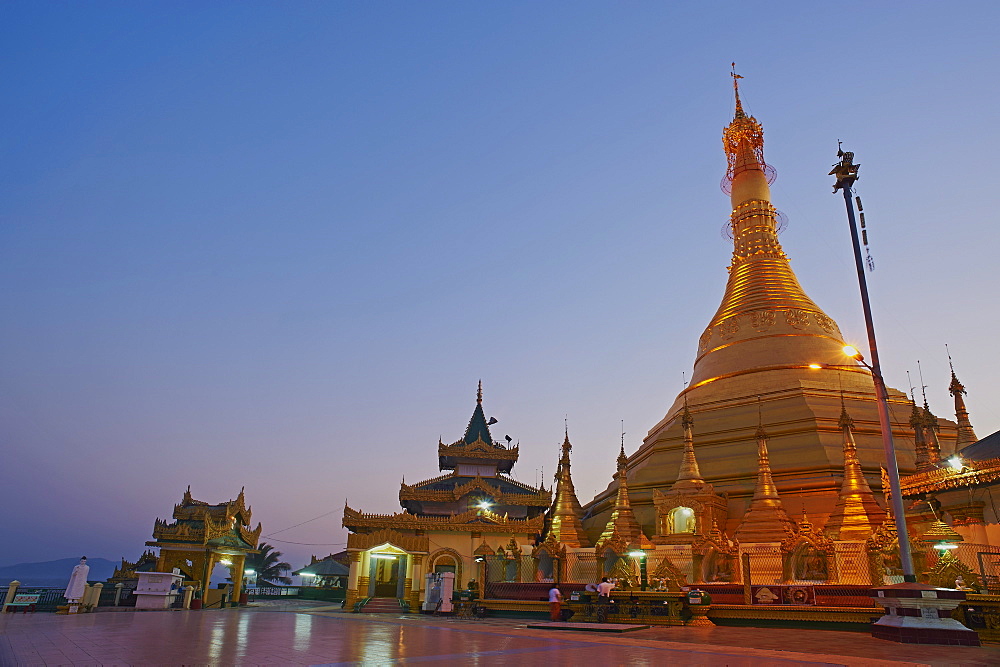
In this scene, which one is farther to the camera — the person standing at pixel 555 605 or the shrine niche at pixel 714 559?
the shrine niche at pixel 714 559

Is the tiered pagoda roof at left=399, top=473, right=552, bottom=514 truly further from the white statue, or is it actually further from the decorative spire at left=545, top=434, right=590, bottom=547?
the white statue

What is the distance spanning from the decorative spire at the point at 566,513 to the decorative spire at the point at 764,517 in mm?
7023

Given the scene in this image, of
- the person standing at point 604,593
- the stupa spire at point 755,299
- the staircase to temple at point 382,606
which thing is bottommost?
the staircase to temple at point 382,606

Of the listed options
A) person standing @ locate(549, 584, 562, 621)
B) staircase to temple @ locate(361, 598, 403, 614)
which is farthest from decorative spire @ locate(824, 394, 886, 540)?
staircase to temple @ locate(361, 598, 403, 614)

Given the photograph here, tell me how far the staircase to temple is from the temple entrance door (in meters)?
2.39

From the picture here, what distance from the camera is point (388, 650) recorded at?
10.4m

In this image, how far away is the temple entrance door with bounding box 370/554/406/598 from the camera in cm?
3066

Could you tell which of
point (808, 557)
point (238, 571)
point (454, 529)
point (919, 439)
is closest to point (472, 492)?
point (454, 529)

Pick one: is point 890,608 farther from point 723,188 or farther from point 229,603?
point 723,188

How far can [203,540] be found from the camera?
96.2ft

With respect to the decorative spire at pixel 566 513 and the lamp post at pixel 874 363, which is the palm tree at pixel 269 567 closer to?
the decorative spire at pixel 566 513

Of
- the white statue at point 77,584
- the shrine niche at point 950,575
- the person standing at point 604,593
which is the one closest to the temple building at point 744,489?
the shrine niche at point 950,575

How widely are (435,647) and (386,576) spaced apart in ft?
81.4

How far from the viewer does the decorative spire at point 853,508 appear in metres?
21.8
